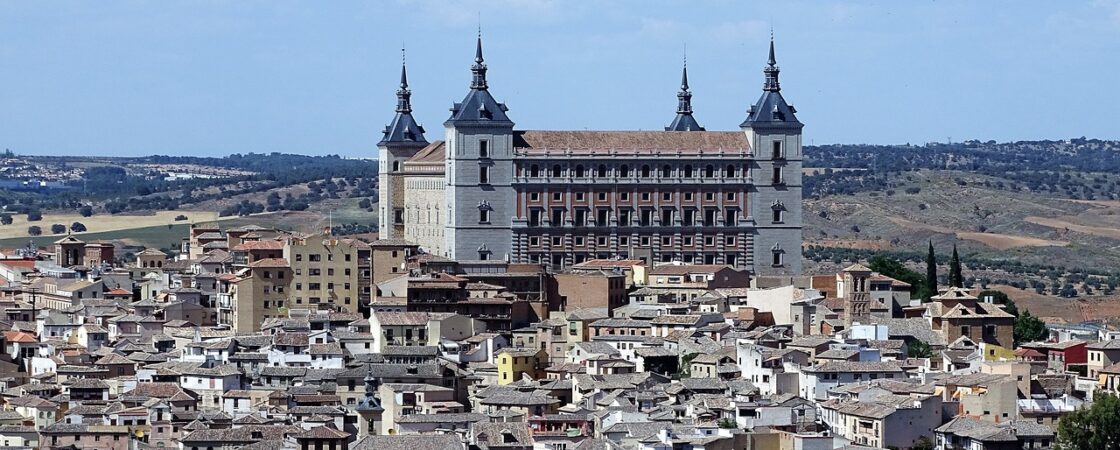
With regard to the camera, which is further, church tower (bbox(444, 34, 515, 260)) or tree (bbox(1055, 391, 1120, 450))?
church tower (bbox(444, 34, 515, 260))

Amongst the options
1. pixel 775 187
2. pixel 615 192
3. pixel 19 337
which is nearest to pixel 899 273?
pixel 775 187

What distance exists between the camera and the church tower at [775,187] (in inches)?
4845

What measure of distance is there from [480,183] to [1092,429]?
47.3 meters

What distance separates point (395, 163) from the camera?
431ft

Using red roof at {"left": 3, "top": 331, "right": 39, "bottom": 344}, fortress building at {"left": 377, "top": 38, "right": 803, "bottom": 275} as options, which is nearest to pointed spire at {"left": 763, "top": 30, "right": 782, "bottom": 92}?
fortress building at {"left": 377, "top": 38, "right": 803, "bottom": 275}

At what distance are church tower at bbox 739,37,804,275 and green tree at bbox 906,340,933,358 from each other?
2771cm

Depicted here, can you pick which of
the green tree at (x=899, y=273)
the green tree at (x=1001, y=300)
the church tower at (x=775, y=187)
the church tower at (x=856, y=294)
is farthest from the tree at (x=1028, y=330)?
the church tower at (x=775, y=187)

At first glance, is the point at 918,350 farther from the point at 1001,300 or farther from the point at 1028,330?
the point at 1001,300

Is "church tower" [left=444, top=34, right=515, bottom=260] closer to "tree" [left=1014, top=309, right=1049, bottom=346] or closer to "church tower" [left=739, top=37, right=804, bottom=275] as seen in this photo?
"church tower" [left=739, top=37, right=804, bottom=275]

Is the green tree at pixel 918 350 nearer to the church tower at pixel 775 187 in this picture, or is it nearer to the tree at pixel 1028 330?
the tree at pixel 1028 330

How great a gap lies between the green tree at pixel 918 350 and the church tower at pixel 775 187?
27710mm

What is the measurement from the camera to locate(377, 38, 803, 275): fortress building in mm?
120312

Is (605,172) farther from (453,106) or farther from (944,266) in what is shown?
(944,266)

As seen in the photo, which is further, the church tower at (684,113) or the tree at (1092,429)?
the church tower at (684,113)
